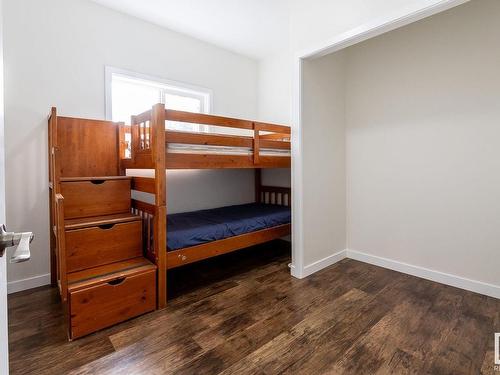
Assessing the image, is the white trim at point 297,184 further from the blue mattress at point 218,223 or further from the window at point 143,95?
the window at point 143,95

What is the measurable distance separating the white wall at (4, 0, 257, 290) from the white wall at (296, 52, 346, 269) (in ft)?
5.36

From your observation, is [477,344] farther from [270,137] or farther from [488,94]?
[270,137]

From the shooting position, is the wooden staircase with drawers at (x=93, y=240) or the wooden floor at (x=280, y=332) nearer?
Result: the wooden floor at (x=280, y=332)

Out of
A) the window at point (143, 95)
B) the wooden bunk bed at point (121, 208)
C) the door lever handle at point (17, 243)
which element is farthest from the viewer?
the window at point (143, 95)

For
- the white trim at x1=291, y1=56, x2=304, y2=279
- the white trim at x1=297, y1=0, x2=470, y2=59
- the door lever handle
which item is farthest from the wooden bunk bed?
the door lever handle

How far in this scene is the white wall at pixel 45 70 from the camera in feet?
7.11

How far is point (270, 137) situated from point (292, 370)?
2591 mm

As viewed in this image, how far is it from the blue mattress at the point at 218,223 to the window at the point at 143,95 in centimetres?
107

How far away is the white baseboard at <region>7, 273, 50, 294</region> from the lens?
2.20m

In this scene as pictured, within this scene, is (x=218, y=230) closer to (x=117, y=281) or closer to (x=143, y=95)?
(x=117, y=281)

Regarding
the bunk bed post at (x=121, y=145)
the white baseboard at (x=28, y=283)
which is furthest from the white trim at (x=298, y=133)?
the white baseboard at (x=28, y=283)

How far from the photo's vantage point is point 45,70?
2264 millimetres

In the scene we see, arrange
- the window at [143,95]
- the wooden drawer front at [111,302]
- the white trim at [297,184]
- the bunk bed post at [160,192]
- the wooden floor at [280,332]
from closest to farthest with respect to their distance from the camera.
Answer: the wooden floor at [280,332] < the wooden drawer front at [111,302] < the bunk bed post at [160,192] < the white trim at [297,184] < the window at [143,95]

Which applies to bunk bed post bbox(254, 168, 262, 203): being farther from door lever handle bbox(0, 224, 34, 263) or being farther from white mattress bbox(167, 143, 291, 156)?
door lever handle bbox(0, 224, 34, 263)
